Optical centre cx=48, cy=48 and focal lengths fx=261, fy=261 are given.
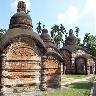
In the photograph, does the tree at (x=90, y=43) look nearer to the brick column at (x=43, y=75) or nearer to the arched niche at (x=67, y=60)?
the arched niche at (x=67, y=60)

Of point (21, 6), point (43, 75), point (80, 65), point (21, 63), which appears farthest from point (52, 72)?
point (80, 65)

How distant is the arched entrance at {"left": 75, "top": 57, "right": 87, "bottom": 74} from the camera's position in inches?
1582

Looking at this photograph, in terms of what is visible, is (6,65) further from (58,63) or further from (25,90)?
(58,63)

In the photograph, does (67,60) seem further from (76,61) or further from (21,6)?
(21,6)

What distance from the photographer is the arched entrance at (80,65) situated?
132 ft

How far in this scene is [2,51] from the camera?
17234 millimetres

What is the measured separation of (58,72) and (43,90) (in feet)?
11.7

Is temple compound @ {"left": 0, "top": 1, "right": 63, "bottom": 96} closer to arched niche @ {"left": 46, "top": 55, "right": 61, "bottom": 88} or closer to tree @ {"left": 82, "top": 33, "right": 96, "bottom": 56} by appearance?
arched niche @ {"left": 46, "top": 55, "right": 61, "bottom": 88}

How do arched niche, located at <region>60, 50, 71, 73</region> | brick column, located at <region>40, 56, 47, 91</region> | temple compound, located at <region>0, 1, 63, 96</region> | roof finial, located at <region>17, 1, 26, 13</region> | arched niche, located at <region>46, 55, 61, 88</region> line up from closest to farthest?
temple compound, located at <region>0, 1, 63, 96</region> → brick column, located at <region>40, 56, 47, 91</region> → roof finial, located at <region>17, 1, 26, 13</region> → arched niche, located at <region>46, 55, 61, 88</region> → arched niche, located at <region>60, 50, 71, 73</region>

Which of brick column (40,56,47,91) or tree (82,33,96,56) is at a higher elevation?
tree (82,33,96,56)

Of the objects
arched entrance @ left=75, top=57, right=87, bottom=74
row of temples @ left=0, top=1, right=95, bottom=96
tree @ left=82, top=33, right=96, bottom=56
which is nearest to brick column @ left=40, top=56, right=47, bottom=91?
row of temples @ left=0, top=1, right=95, bottom=96

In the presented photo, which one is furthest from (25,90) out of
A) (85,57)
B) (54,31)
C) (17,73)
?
(54,31)

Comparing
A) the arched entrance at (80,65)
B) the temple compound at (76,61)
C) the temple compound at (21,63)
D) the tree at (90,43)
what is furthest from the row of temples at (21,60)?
the tree at (90,43)

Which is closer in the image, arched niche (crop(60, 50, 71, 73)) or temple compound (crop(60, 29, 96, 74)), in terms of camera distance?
temple compound (crop(60, 29, 96, 74))
